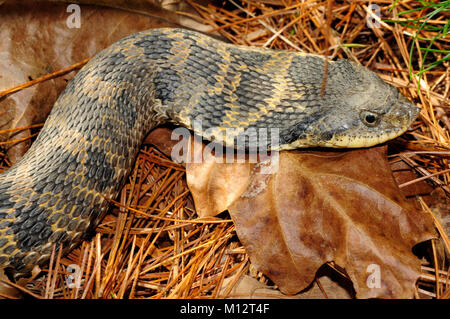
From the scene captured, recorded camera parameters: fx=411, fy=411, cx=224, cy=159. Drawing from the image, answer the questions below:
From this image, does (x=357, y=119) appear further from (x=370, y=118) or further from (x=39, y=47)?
(x=39, y=47)

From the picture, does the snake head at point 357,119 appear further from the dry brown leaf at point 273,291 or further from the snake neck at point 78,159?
the snake neck at point 78,159

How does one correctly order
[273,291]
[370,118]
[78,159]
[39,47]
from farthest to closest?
[39,47], [370,118], [78,159], [273,291]

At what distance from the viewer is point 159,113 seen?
13.7 ft

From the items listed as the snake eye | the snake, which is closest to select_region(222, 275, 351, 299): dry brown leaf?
the snake

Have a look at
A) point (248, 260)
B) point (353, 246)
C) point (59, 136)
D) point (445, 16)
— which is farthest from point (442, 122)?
point (59, 136)

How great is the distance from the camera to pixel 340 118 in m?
3.71

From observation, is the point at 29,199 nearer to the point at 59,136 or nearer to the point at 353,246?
the point at 59,136

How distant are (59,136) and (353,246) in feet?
8.95

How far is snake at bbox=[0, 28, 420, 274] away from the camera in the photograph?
139 inches

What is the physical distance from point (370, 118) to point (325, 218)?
101 cm

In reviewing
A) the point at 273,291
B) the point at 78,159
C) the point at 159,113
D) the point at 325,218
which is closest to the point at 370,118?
the point at 325,218

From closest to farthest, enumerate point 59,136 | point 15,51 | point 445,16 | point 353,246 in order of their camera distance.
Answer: point 353,246, point 59,136, point 15,51, point 445,16

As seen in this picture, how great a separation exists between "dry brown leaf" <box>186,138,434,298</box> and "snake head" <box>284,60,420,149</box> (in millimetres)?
144

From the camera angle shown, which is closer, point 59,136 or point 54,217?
point 54,217
